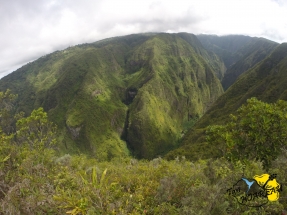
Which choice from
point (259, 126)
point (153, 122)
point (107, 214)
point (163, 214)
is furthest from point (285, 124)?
point (153, 122)

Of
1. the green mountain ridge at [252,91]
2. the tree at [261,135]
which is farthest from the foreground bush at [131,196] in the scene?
the green mountain ridge at [252,91]

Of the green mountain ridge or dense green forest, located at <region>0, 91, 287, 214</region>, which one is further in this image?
the green mountain ridge

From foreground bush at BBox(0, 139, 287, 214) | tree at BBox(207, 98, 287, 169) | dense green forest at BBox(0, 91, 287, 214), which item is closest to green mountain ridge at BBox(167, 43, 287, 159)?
tree at BBox(207, 98, 287, 169)

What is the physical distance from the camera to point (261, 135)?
16578 mm

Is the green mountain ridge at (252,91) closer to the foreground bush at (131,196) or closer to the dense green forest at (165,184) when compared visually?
the dense green forest at (165,184)

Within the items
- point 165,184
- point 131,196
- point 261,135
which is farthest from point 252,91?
point 131,196

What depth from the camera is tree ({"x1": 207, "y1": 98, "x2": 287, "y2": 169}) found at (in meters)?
16.2

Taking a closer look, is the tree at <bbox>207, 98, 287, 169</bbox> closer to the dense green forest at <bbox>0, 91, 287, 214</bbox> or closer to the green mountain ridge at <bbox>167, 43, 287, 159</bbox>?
the dense green forest at <bbox>0, 91, 287, 214</bbox>

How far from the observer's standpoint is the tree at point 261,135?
53.3ft

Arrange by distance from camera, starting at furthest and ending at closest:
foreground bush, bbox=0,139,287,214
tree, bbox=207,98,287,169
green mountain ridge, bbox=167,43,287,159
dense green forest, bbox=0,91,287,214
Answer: green mountain ridge, bbox=167,43,287,159, tree, bbox=207,98,287,169, dense green forest, bbox=0,91,287,214, foreground bush, bbox=0,139,287,214

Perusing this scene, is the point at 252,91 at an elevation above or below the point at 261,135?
below

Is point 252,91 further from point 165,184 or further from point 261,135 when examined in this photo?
point 165,184

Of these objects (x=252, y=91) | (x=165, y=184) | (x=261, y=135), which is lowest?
(x=252, y=91)

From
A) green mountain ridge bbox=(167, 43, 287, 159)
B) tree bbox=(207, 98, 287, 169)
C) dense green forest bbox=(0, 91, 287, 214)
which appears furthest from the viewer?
green mountain ridge bbox=(167, 43, 287, 159)
